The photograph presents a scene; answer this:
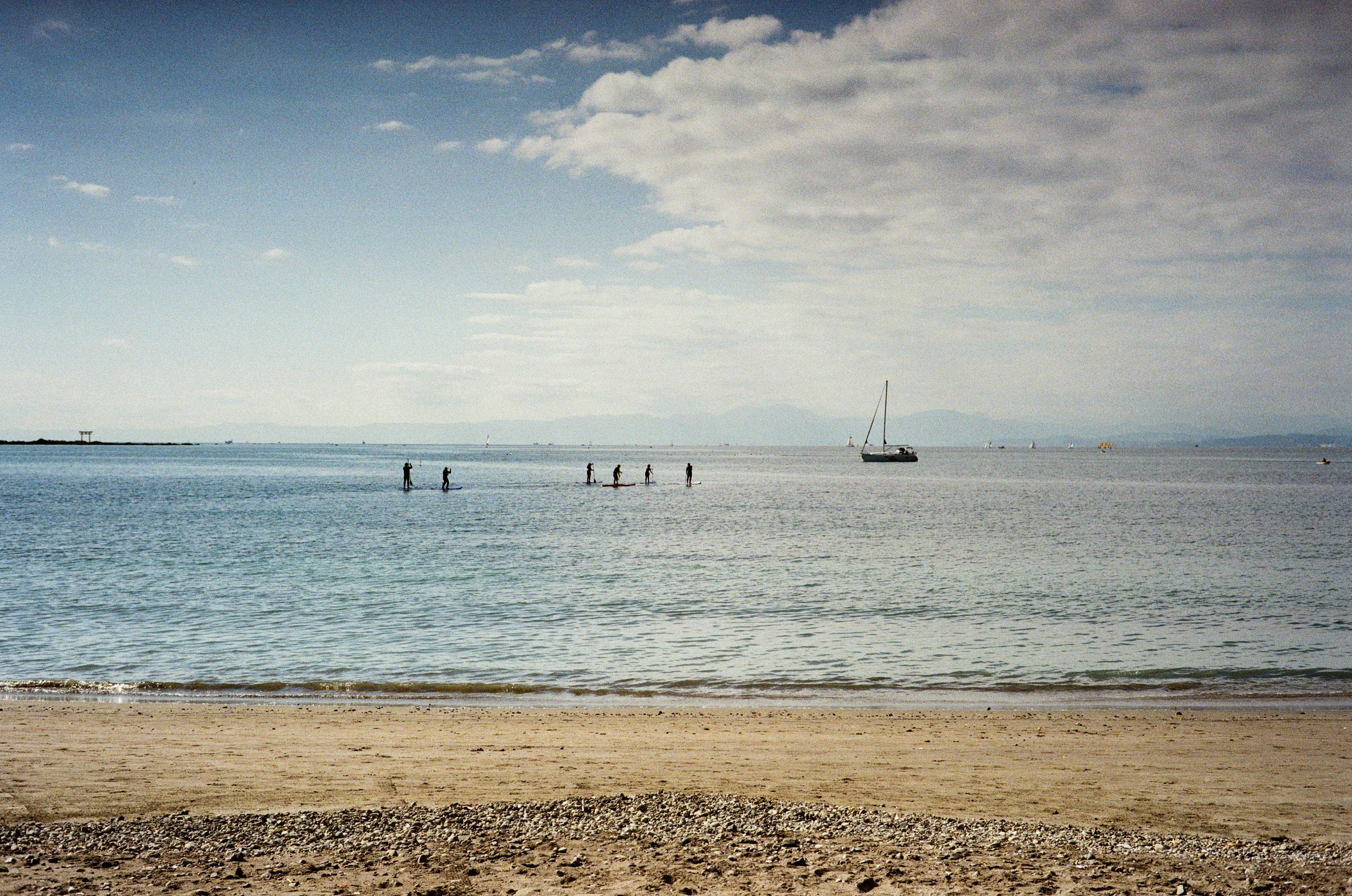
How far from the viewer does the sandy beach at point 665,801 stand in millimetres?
7672

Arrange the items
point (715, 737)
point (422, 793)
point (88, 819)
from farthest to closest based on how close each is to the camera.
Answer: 1. point (715, 737)
2. point (422, 793)
3. point (88, 819)

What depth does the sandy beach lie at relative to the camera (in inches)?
302

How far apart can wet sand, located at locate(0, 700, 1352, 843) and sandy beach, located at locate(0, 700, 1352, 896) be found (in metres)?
0.05

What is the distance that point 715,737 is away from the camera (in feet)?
43.6

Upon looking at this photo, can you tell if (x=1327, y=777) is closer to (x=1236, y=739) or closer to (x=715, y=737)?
(x=1236, y=739)

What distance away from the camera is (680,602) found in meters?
26.8

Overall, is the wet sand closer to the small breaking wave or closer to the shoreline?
the shoreline

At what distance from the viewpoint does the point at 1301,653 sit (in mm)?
20109

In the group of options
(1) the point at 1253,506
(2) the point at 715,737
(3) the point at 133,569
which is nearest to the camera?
(2) the point at 715,737

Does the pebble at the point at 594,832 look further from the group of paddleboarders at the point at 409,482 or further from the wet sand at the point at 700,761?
the group of paddleboarders at the point at 409,482

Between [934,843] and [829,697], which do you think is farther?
[829,697]

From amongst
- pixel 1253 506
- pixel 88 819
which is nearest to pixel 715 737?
pixel 88 819

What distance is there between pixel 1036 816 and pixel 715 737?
16.5 feet

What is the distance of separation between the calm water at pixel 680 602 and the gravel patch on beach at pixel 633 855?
24.3ft
